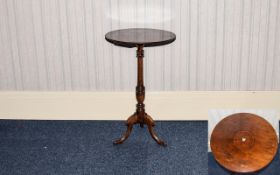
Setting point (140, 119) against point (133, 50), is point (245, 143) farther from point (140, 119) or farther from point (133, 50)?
point (133, 50)

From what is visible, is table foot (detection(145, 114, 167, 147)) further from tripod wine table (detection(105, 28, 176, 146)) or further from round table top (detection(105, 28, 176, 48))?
round table top (detection(105, 28, 176, 48))

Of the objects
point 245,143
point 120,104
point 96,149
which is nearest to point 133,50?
point 120,104

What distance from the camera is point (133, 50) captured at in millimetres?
3809

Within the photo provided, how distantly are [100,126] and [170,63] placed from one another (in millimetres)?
827

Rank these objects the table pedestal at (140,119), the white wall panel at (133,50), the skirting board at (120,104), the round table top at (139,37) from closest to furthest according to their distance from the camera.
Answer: the round table top at (139,37), the table pedestal at (140,119), the white wall panel at (133,50), the skirting board at (120,104)

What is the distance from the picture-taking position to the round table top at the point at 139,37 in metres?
3.12

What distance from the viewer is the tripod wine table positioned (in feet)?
10.3

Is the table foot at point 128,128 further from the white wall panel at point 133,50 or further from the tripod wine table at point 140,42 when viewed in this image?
the white wall panel at point 133,50

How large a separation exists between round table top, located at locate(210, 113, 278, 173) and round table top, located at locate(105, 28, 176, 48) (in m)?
1.04

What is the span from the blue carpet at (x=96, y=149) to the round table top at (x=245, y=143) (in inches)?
31.8

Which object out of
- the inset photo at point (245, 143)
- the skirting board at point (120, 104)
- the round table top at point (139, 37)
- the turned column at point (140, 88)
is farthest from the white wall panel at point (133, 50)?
the inset photo at point (245, 143)

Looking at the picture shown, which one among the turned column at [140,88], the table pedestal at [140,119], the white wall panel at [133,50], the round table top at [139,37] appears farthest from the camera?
the white wall panel at [133,50]

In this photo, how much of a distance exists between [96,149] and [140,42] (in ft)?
3.05

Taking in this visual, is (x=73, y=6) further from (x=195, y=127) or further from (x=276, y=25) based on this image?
(x=276, y=25)
